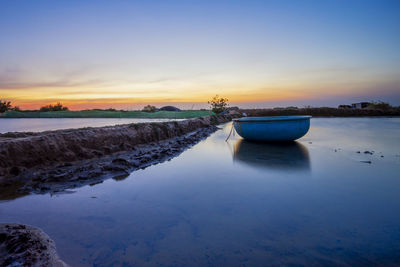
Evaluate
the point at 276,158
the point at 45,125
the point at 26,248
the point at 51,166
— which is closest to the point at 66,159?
the point at 51,166

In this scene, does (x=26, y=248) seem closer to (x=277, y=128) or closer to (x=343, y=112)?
(x=277, y=128)

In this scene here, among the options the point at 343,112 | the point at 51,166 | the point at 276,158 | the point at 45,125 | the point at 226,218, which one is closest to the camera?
the point at 226,218

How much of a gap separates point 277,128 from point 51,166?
14.6 ft

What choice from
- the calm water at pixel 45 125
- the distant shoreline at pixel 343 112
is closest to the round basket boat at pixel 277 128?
the calm water at pixel 45 125

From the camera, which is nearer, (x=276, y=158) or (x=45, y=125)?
(x=276, y=158)

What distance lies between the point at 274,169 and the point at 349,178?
0.92 meters

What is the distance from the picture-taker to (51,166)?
118 inches

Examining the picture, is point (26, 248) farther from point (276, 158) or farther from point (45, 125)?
point (45, 125)

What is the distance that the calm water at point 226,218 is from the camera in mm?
1326

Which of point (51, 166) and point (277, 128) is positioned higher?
point (277, 128)

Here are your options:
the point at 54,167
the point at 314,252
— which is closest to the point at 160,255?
the point at 314,252

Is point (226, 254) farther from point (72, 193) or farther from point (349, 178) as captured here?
point (349, 178)

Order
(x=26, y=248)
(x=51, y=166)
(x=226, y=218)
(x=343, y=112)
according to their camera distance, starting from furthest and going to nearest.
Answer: (x=343, y=112), (x=51, y=166), (x=226, y=218), (x=26, y=248)

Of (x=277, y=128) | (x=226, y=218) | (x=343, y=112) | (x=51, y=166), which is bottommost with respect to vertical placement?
(x=226, y=218)
